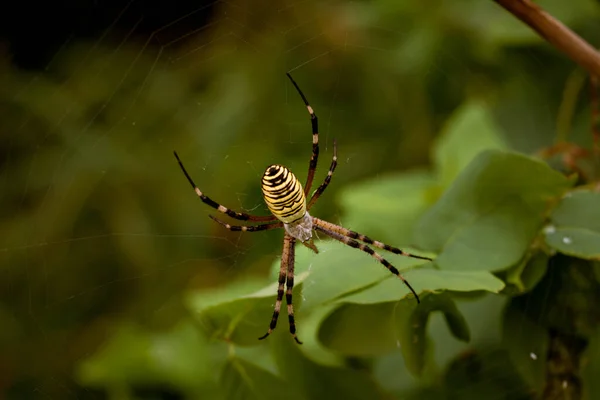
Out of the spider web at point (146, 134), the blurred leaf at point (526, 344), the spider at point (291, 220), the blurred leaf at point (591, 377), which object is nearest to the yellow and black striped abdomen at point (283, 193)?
the spider at point (291, 220)

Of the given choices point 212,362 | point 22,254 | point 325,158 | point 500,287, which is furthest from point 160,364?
point 22,254

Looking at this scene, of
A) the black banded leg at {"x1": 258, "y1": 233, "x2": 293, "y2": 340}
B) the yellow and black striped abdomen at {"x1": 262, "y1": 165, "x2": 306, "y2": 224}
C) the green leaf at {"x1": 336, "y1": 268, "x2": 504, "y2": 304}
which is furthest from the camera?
the yellow and black striped abdomen at {"x1": 262, "y1": 165, "x2": 306, "y2": 224}

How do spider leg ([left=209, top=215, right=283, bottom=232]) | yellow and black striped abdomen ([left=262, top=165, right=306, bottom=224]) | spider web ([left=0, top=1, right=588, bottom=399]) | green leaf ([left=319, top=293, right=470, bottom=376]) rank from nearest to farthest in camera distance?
green leaf ([left=319, top=293, right=470, bottom=376]) → yellow and black striped abdomen ([left=262, top=165, right=306, bottom=224]) → spider leg ([left=209, top=215, right=283, bottom=232]) → spider web ([left=0, top=1, right=588, bottom=399])

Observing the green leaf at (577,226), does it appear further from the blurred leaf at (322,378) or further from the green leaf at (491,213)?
the blurred leaf at (322,378)

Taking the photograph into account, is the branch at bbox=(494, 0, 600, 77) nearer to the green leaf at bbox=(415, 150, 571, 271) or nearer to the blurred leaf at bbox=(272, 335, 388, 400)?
the green leaf at bbox=(415, 150, 571, 271)

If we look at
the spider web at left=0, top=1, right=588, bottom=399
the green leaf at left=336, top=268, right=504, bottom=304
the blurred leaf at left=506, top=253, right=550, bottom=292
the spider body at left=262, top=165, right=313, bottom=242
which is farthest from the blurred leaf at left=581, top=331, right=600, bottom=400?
the spider web at left=0, top=1, right=588, bottom=399
